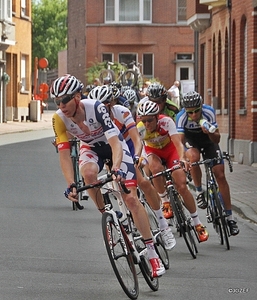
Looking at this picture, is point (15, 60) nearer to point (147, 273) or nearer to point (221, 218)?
point (221, 218)

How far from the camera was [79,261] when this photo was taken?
11680 mm

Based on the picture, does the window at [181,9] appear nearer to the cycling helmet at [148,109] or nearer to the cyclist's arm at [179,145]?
the cyclist's arm at [179,145]

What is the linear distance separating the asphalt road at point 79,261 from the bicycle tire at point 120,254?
20 centimetres

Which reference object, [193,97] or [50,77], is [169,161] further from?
[50,77]

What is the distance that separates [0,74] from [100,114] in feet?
141

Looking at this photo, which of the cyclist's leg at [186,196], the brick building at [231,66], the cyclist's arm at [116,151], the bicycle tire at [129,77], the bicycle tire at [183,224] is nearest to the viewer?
the cyclist's arm at [116,151]

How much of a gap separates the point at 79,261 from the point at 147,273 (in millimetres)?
2020

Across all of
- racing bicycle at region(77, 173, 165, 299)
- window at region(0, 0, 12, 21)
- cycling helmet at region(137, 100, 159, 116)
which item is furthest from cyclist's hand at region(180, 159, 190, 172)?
window at region(0, 0, 12, 21)

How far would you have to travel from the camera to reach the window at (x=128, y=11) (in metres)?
66.5

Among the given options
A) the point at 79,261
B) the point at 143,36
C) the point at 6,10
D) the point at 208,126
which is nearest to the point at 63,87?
the point at 79,261

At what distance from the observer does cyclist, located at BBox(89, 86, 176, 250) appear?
37.2ft

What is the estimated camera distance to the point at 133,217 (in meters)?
10.1

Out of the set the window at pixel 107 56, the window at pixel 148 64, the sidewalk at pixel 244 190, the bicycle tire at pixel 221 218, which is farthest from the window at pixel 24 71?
the bicycle tire at pixel 221 218

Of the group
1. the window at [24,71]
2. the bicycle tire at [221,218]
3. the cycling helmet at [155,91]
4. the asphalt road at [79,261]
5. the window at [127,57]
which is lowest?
the asphalt road at [79,261]
